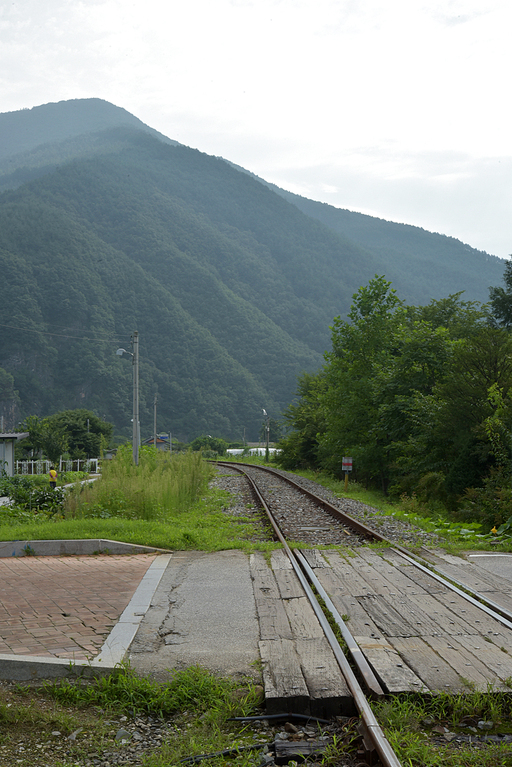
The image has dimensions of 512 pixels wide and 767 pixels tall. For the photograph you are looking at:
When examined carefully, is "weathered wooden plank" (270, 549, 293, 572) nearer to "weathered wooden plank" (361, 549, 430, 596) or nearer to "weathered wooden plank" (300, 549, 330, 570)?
"weathered wooden plank" (300, 549, 330, 570)

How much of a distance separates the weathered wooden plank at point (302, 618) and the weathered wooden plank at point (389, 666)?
0.41 m

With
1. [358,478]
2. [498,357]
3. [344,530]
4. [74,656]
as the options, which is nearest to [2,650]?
[74,656]

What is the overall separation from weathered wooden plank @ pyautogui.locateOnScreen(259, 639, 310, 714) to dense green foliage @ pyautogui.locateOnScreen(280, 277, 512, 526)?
8.67 metres

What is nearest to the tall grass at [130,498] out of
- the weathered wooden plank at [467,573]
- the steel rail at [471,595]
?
the steel rail at [471,595]

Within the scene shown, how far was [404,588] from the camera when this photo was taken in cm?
704

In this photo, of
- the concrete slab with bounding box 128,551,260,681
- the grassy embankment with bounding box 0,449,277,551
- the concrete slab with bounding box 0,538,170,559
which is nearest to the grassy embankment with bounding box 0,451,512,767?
the concrete slab with bounding box 128,551,260,681

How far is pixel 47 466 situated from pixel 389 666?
37.7 m

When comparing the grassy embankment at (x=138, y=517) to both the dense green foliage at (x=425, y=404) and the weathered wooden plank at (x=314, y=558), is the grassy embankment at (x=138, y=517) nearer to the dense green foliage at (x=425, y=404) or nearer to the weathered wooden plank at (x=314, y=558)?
the weathered wooden plank at (x=314, y=558)

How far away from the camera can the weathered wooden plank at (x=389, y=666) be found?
4.22 meters

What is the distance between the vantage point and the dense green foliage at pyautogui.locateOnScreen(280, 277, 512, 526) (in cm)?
1571

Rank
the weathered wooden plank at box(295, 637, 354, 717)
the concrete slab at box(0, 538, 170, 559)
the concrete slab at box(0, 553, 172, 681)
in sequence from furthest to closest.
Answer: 1. the concrete slab at box(0, 538, 170, 559)
2. the concrete slab at box(0, 553, 172, 681)
3. the weathered wooden plank at box(295, 637, 354, 717)

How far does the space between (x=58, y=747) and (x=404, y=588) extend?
440 centimetres

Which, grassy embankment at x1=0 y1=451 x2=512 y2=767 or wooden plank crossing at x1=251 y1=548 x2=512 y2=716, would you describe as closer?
grassy embankment at x1=0 y1=451 x2=512 y2=767

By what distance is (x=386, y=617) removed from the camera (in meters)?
5.87
